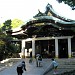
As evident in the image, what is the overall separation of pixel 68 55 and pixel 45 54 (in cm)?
364

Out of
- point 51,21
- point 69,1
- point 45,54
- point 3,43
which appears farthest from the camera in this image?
point 45,54

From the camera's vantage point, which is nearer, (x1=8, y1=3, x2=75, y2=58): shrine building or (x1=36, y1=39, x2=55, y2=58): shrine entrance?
(x1=8, y1=3, x2=75, y2=58): shrine building

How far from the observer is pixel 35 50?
4234 centimetres

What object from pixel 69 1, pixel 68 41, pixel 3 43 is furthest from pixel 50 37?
pixel 69 1

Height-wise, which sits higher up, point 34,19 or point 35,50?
point 34,19

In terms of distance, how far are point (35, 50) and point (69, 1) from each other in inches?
988

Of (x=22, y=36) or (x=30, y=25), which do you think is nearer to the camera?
(x=30, y=25)

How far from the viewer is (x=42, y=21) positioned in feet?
129

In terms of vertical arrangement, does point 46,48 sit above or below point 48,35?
below

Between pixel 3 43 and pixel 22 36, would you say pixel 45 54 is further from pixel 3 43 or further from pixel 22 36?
pixel 3 43

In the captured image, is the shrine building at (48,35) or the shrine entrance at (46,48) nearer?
the shrine building at (48,35)

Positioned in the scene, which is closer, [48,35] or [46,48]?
[48,35]

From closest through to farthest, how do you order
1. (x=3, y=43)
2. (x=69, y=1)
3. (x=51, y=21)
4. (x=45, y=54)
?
(x=69, y=1) → (x=3, y=43) → (x=51, y=21) → (x=45, y=54)

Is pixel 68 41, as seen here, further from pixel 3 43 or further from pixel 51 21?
pixel 3 43
